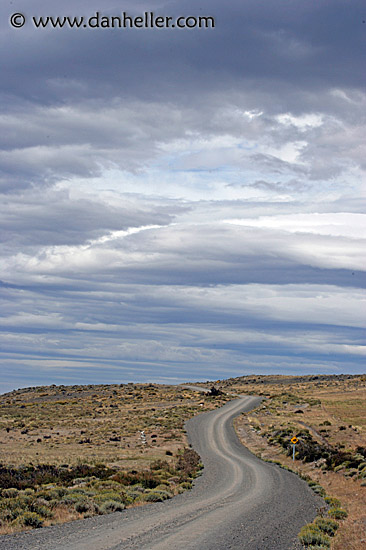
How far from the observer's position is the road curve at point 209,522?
16.2 metres

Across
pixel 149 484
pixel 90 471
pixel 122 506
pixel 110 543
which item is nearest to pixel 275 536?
pixel 110 543

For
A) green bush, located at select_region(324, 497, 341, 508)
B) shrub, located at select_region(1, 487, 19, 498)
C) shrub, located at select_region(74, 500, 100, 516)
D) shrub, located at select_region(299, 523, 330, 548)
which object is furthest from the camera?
green bush, located at select_region(324, 497, 341, 508)

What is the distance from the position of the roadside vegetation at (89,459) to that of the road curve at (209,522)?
125cm

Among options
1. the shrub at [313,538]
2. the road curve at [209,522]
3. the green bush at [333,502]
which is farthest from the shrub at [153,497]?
the shrub at [313,538]

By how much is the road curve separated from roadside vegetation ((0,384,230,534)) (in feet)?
4.11

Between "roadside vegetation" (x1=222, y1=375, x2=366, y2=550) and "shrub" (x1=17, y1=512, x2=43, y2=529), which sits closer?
"shrub" (x1=17, y1=512, x2=43, y2=529)

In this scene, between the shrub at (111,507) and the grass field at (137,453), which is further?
the grass field at (137,453)

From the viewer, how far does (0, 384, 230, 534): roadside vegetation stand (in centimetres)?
2183

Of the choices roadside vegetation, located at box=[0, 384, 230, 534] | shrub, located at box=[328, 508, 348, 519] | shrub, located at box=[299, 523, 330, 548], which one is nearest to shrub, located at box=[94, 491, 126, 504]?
roadside vegetation, located at box=[0, 384, 230, 534]

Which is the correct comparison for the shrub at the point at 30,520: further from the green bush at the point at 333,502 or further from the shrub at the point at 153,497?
the green bush at the point at 333,502

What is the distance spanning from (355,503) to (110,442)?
3705 cm

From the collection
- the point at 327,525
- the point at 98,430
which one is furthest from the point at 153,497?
the point at 98,430

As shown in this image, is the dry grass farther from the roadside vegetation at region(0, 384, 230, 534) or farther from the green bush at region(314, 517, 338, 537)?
the green bush at region(314, 517, 338, 537)

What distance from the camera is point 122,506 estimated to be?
75.1 feet
